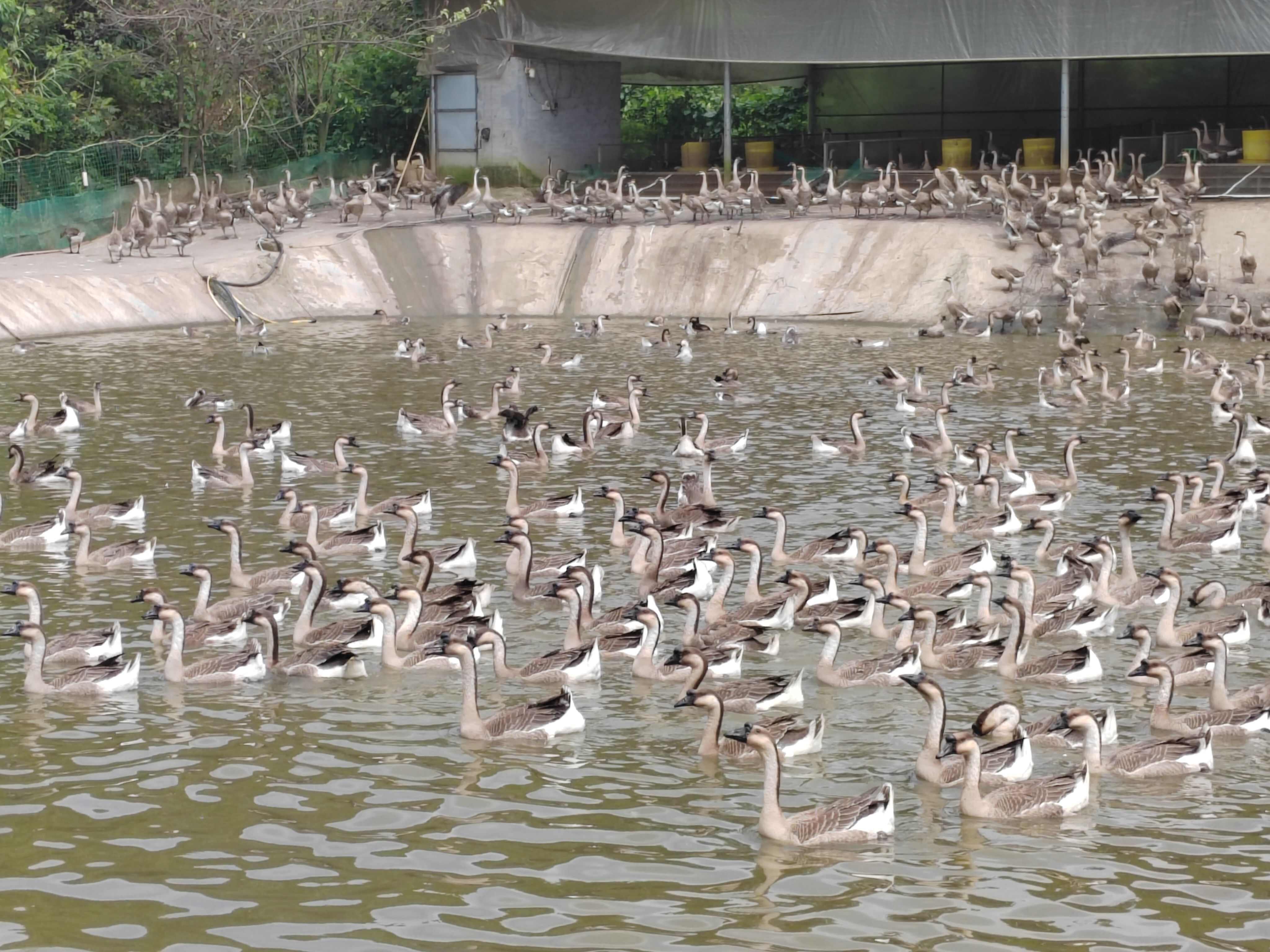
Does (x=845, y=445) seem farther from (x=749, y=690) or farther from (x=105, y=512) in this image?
(x=749, y=690)

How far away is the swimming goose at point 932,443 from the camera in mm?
26812

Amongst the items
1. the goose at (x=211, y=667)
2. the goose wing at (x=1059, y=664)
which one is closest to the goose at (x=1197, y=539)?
the goose wing at (x=1059, y=664)

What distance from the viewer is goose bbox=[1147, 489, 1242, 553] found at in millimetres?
20578

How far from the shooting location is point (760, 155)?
57688 mm

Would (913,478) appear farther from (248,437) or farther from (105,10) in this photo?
(105,10)

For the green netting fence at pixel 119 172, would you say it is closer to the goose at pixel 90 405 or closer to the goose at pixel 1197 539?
the goose at pixel 90 405

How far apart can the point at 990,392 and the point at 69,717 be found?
68.1ft

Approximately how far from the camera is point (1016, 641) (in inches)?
634

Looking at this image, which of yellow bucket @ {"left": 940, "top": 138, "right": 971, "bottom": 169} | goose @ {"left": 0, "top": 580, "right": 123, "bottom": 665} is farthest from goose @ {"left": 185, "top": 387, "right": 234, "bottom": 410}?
yellow bucket @ {"left": 940, "top": 138, "right": 971, "bottom": 169}

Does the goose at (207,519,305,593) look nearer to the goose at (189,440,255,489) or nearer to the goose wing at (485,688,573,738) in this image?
the goose at (189,440,255,489)

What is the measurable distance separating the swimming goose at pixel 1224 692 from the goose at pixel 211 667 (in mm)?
8121

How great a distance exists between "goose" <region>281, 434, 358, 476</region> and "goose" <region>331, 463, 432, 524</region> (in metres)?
2.17

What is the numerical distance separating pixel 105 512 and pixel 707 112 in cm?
4833

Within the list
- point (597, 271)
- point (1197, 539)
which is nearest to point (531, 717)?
point (1197, 539)
